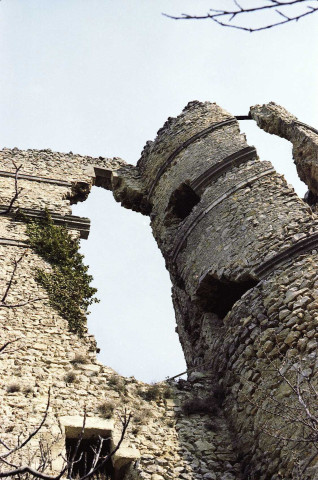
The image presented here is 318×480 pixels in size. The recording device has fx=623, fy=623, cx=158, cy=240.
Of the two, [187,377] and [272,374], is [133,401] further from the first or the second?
[272,374]

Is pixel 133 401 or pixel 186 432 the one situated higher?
pixel 133 401

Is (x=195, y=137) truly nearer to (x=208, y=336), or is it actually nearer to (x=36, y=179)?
(x=36, y=179)

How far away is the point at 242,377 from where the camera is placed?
784cm

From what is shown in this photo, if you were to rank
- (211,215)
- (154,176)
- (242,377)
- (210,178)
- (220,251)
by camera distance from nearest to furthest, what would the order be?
(242,377) < (220,251) < (211,215) < (210,178) < (154,176)

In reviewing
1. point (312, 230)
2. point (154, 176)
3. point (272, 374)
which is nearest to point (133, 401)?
point (272, 374)

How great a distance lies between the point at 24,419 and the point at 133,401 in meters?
1.46

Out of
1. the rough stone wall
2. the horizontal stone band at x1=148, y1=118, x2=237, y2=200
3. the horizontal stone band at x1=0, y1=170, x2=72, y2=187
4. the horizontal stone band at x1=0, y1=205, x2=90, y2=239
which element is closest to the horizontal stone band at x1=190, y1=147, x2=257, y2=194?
the horizontal stone band at x1=148, y1=118, x2=237, y2=200

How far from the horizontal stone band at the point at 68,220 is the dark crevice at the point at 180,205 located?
1619 millimetres

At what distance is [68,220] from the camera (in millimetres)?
11164

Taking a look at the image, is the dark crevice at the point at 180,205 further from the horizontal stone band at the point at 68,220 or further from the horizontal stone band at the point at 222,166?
the horizontal stone band at the point at 68,220

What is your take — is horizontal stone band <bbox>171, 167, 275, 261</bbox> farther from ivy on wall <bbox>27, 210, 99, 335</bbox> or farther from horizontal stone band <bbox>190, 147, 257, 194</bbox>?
ivy on wall <bbox>27, 210, 99, 335</bbox>

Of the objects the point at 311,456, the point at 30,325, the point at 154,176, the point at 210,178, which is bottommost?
the point at 311,456

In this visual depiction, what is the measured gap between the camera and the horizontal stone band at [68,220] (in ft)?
36.0

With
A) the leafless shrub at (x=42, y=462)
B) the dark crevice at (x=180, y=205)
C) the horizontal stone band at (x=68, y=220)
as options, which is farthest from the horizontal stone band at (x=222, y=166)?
the leafless shrub at (x=42, y=462)
